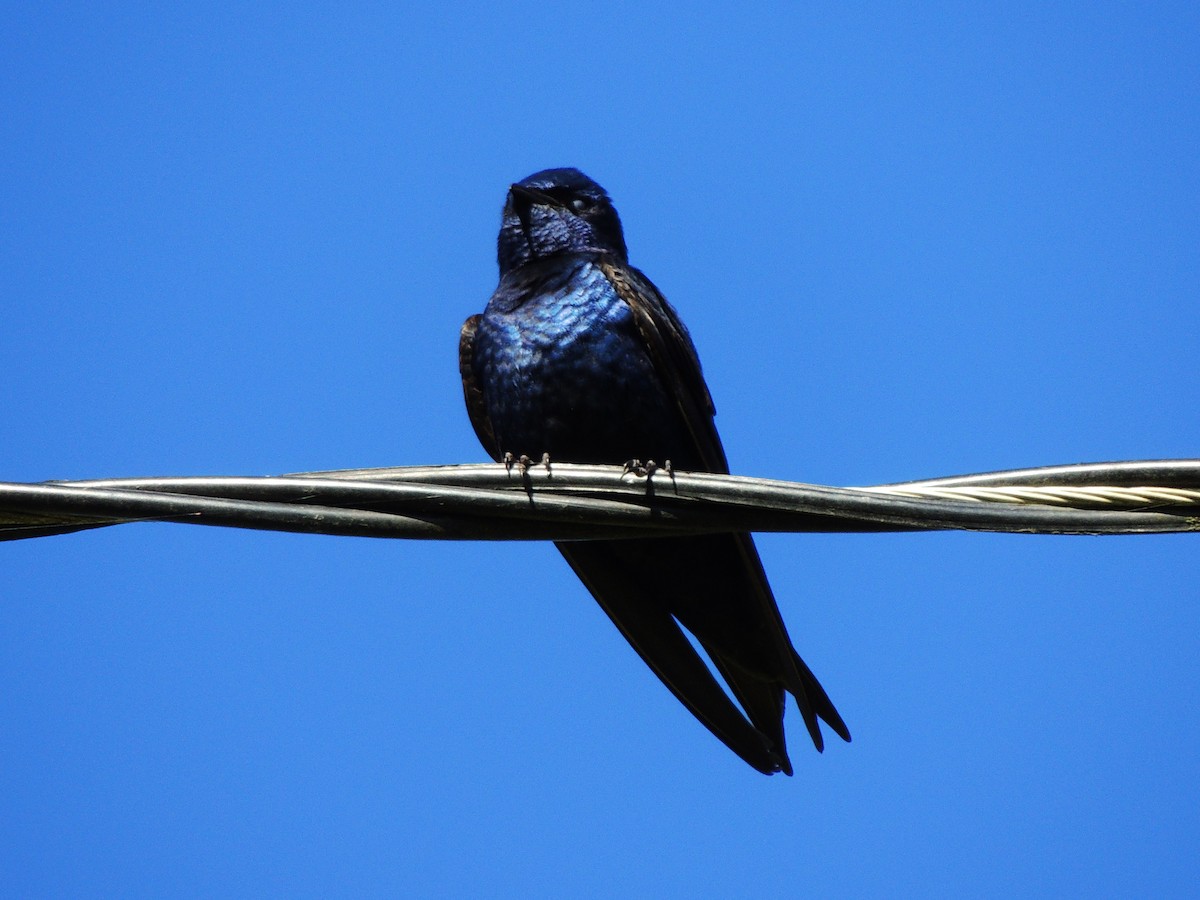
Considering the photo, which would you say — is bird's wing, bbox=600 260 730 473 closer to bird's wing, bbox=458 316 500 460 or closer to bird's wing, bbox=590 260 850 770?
bird's wing, bbox=590 260 850 770

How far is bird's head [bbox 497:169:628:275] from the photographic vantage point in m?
6.17

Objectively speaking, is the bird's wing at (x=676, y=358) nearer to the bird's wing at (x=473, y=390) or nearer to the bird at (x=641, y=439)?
the bird at (x=641, y=439)

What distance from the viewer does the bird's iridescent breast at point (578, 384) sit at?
524 centimetres

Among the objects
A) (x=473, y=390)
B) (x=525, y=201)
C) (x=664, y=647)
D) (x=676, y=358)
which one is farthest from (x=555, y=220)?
(x=664, y=647)

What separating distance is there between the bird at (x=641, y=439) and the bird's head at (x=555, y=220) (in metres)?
0.22

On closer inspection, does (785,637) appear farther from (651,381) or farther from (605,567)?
(651,381)

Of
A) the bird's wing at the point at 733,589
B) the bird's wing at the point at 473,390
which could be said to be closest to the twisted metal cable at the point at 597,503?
the bird's wing at the point at 733,589

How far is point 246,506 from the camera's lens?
2.85 meters

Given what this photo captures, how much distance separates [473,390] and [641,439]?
92 cm

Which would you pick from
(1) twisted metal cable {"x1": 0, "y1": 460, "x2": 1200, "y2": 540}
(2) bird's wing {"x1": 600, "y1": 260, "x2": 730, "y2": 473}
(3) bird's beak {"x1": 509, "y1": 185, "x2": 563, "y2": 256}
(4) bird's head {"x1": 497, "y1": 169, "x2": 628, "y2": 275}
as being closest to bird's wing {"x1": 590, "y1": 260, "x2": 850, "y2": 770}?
(2) bird's wing {"x1": 600, "y1": 260, "x2": 730, "y2": 473}

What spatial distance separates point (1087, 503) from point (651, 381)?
2617mm

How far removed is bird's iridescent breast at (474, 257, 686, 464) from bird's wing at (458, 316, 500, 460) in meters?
0.24

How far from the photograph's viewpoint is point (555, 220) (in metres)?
6.22

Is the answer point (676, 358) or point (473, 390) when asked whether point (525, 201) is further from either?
point (676, 358)
